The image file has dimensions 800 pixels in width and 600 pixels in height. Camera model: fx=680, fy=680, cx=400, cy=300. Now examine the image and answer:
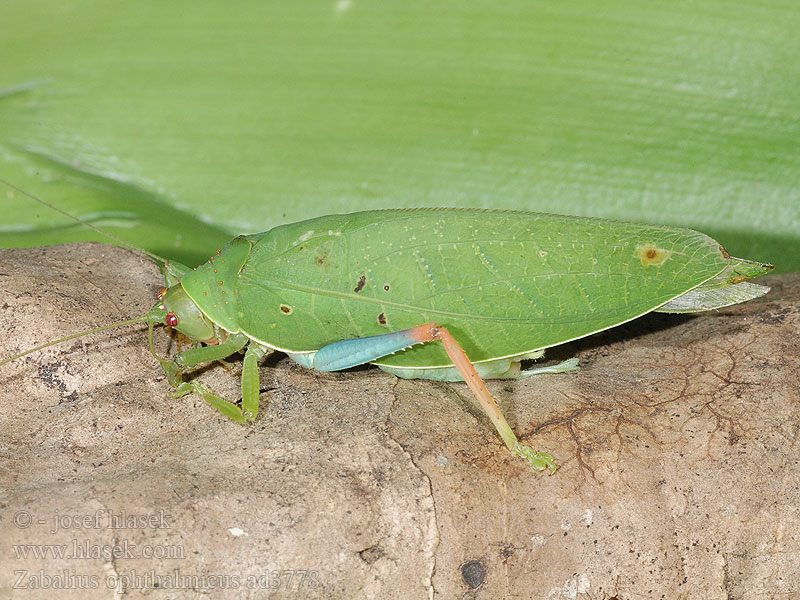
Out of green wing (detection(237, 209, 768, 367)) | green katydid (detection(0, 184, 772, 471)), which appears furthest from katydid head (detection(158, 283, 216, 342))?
green wing (detection(237, 209, 768, 367))

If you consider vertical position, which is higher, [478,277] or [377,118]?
[377,118]

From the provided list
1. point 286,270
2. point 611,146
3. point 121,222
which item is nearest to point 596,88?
point 611,146

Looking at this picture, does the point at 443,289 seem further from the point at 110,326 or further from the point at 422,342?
the point at 110,326

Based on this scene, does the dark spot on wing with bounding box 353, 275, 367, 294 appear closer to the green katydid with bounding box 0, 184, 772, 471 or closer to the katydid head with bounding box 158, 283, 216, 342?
the green katydid with bounding box 0, 184, 772, 471

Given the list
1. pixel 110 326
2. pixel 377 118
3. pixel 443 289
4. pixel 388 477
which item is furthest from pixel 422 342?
pixel 377 118

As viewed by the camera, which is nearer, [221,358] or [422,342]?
[422,342]

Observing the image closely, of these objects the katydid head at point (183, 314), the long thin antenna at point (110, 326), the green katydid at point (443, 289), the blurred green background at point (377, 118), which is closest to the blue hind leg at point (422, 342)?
the green katydid at point (443, 289)
